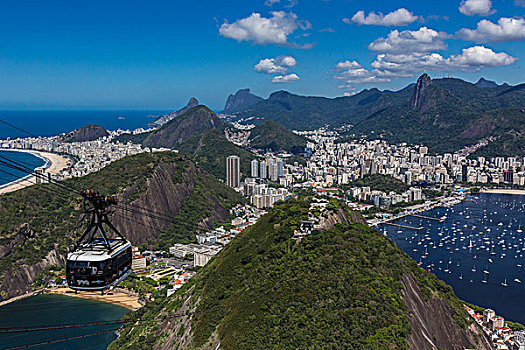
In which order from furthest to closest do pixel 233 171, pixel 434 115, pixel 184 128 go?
pixel 434 115 → pixel 184 128 → pixel 233 171

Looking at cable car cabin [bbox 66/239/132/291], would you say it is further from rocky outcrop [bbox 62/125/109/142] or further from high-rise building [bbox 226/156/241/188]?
rocky outcrop [bbox 62/125/109/142]

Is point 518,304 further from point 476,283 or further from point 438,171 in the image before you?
point 438,171

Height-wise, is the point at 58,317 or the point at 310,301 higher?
the point at 310,301

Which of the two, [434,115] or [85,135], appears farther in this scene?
[434,115]

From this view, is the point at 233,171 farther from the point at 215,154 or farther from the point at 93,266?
the point at 93,266

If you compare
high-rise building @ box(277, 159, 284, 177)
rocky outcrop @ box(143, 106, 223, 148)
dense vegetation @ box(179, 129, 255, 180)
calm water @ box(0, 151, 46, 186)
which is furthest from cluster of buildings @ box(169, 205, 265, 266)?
rocky outcrop @ box(143, 106, 223, 148)

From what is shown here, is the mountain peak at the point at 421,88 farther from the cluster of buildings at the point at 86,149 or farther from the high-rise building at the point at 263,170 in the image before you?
the cluster of buildings at the point at 86,149

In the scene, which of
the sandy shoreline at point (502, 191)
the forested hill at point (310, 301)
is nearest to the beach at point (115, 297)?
the forested hill at point (310, 301)

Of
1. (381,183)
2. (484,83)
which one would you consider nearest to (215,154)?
(381,183)
